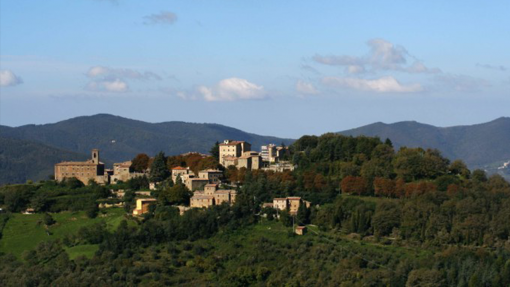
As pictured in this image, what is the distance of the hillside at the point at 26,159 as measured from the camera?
160m

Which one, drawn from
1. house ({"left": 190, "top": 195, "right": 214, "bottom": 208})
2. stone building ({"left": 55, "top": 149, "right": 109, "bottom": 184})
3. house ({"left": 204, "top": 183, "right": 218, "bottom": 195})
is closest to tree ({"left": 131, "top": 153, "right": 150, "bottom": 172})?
stone building ({"left": 55, "top": 149, "right": 109, "bottom": 184})

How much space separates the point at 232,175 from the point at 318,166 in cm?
741

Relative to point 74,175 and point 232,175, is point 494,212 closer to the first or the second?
point 232,175

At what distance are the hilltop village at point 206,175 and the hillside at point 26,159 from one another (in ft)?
251

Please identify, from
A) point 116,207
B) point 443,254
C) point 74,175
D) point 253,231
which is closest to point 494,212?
point 443,254

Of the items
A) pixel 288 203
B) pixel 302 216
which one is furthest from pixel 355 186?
pixel 302 216

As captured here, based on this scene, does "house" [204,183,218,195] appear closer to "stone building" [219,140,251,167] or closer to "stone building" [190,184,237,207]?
"stone building" [190,184,237,207]

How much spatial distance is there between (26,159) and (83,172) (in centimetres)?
10136

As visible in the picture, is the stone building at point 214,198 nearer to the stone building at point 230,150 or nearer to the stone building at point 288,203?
the stone building at point 288,203

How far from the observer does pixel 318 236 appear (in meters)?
58.9

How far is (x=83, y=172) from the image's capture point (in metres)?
76.1

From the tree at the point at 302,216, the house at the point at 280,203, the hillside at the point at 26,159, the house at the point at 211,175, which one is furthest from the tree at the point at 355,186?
the hillside at the point at 26,159

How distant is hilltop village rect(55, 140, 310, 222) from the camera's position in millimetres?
64750

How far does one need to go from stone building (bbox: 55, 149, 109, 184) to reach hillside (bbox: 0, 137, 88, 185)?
75.2 meters
